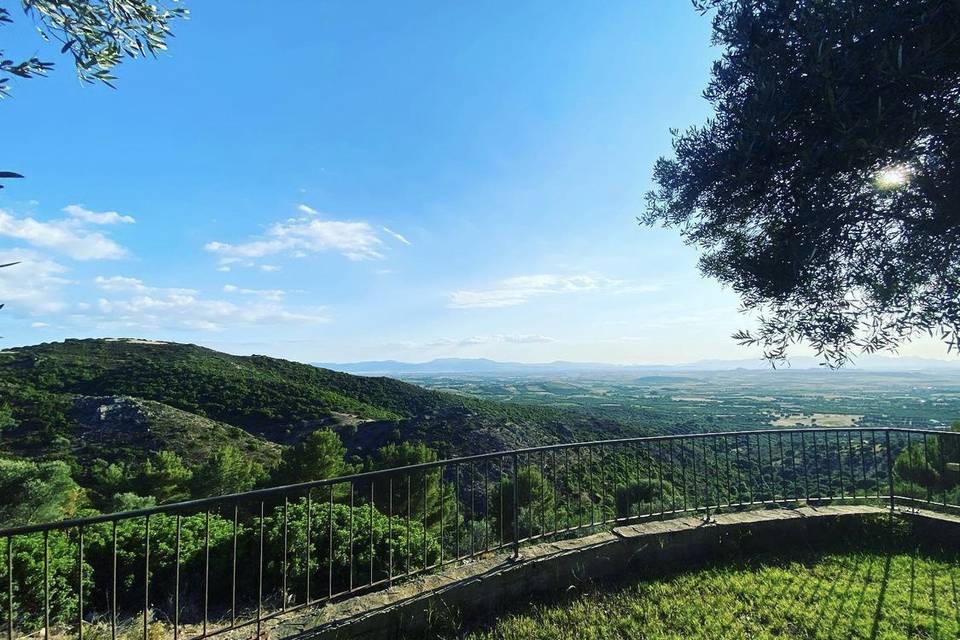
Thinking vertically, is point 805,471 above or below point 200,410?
above

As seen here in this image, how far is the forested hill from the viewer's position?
38375mm

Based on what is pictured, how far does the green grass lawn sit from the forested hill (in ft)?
116

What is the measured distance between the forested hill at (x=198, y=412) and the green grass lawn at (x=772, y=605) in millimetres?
35495

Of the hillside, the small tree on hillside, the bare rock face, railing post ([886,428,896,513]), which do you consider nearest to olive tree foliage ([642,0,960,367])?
railing post ([886,428,896,513])

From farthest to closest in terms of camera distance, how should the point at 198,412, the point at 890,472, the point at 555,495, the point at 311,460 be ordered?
1. the point at 198,412
2. the point at 311,460
3. the point at 890,472
4. the point at 555,495

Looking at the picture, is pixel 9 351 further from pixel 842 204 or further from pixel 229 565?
pixel 842 204

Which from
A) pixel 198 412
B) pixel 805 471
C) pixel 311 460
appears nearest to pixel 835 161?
pixel 805 471

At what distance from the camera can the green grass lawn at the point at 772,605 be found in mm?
3451

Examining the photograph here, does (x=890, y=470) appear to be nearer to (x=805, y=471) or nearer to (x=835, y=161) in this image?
(x=805, y=471)

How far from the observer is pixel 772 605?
3809mm

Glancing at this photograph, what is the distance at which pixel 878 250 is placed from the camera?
12.5ft

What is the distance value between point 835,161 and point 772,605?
11.7ft

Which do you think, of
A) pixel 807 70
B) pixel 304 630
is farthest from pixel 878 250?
pixel 304 630

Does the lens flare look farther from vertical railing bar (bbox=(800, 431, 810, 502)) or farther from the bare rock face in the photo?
the bare rock face
